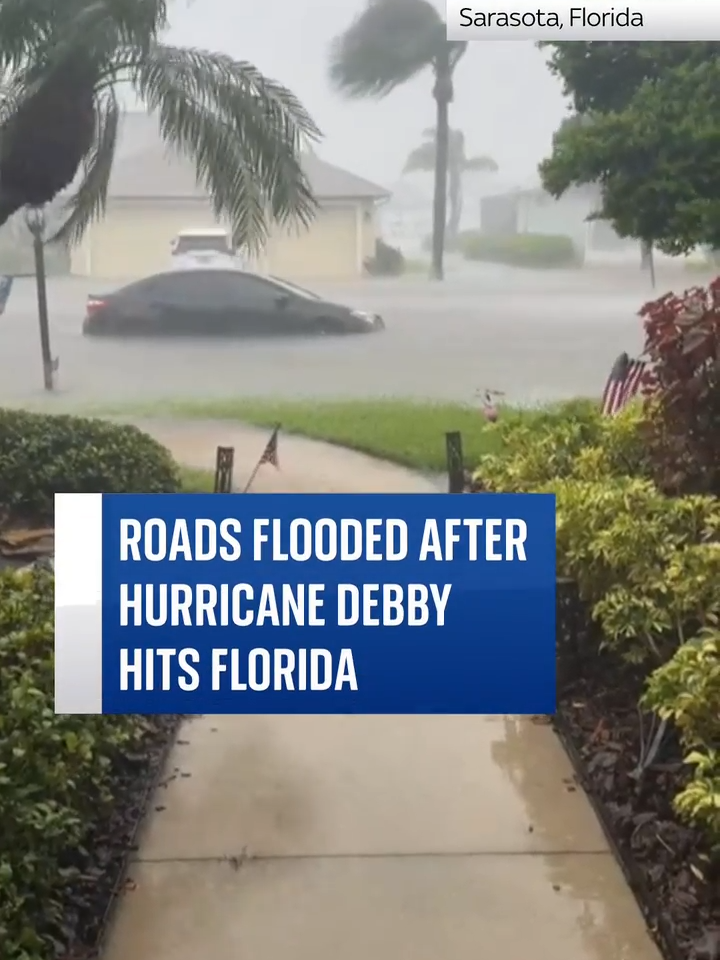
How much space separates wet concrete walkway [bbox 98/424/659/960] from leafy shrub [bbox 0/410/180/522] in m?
0.09

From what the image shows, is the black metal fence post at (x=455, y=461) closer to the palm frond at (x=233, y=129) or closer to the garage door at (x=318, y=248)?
the garage door at (x=318, y=248)

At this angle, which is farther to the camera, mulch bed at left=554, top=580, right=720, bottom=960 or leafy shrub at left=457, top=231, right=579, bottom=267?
leafy shrub at left=457, top=231, right=579, bottom=267

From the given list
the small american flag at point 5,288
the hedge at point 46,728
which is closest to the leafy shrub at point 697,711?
the hedge at point 46,728

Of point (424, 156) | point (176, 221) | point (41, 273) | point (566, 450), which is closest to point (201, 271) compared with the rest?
point (176, 221)

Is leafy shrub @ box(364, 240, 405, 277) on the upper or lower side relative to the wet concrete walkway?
upper

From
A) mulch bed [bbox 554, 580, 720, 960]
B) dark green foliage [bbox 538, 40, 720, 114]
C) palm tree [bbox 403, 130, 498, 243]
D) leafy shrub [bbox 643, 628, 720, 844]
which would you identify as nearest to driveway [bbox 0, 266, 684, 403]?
palm tree [bbox 403, 130, 498, 243]

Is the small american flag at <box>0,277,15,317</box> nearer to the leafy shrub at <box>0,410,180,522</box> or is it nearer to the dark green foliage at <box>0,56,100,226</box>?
the dark green foliage at <box>0,56,100,226</box>

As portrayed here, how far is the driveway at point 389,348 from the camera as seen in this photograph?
302 centimetres

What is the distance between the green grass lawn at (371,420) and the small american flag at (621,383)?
340mm

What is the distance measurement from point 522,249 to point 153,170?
99cm

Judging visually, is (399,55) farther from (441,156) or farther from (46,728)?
(46,728)

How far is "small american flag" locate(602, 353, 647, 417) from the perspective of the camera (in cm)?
321

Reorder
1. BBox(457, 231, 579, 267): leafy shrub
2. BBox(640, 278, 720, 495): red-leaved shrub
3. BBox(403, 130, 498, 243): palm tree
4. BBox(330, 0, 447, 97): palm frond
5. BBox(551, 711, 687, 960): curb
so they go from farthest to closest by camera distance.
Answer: BBox(640, 278, 720, 495): red-leaved shrub < BBox(457, 231, 579, 267): leafy shrub < BBox(403, 130, 498, 243): palm tree < BBox(330, 0, 447, 97): palm frond < BBox(551, 711, 687, 960): curb

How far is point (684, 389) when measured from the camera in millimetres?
3326
